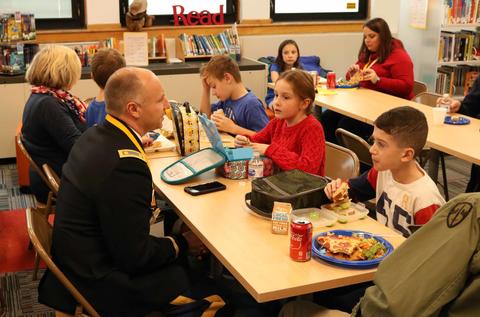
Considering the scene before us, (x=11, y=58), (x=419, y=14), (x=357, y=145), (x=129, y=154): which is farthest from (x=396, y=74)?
(x=129, y=154)

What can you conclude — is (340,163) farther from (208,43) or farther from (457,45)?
(457,45)

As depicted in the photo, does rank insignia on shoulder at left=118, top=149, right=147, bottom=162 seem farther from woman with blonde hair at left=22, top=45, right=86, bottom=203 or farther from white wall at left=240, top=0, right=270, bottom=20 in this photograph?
white wall at left=240, top=0, right=270, bottom=20

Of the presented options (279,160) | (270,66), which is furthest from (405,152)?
(270,66)

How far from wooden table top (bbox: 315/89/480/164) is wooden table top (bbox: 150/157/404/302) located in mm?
1282

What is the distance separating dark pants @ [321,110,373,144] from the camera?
5.16 metres

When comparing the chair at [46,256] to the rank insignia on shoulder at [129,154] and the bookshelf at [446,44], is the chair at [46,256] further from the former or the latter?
the bookshelf at [446,44]

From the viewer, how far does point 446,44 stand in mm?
6738

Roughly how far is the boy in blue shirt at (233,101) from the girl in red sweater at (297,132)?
21.0 inches

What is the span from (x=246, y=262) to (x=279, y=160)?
944 mm

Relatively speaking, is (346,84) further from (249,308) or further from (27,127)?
(249,308)

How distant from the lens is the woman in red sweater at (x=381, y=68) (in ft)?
17.3

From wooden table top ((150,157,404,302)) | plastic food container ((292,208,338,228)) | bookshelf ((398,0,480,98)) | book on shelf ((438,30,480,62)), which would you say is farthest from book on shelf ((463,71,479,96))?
plastic food container ((292,208,338,228))

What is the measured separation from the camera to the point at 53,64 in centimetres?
385

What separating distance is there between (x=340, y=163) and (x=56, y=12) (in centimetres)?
401
